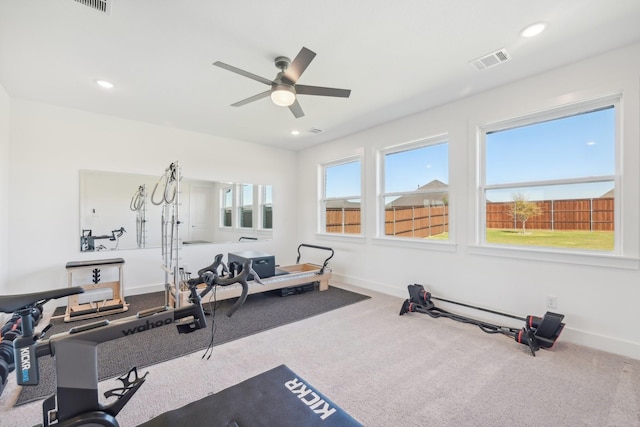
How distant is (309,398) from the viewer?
6.23 ft

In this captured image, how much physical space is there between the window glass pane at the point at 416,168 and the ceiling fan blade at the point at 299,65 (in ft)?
8.13

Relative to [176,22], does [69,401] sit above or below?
below

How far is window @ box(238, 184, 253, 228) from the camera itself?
538 cm

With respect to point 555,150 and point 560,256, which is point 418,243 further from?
point 555,150

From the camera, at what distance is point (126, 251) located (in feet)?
13.7

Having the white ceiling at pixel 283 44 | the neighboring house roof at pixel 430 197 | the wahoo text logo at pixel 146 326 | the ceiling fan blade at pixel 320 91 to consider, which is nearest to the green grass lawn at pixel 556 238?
the neighboring house roof at pixel 430 197

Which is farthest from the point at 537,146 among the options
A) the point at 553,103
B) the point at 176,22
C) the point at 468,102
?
the point at 176,22

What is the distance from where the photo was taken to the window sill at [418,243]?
3.66 m

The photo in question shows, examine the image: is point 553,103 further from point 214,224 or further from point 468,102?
point 214,224

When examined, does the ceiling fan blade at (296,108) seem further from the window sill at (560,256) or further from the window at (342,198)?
the window sill at (560,256)

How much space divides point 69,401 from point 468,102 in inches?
172

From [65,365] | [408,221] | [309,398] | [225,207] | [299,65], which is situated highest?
[299,65]

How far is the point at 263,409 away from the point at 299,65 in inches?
97.0

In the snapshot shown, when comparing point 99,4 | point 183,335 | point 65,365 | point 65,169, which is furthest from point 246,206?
point 65,365
